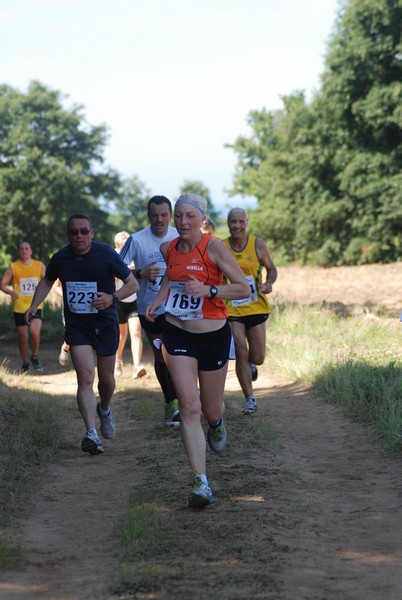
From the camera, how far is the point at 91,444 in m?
8.46

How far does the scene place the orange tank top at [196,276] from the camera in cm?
667

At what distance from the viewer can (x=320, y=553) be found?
17.6 ft

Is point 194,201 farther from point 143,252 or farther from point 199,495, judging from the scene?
point 143,252

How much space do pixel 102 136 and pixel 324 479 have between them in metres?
62.5

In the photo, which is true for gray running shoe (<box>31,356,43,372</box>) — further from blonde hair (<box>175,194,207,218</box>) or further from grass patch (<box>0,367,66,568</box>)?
blonde hair (<box>175,194,207,218</box>)

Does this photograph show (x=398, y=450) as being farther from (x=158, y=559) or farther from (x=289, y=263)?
(x=289, y=263)

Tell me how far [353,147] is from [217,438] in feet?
111

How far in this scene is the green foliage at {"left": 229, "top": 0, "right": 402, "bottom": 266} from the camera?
125 ft

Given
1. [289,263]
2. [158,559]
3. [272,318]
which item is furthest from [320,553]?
[289,263]

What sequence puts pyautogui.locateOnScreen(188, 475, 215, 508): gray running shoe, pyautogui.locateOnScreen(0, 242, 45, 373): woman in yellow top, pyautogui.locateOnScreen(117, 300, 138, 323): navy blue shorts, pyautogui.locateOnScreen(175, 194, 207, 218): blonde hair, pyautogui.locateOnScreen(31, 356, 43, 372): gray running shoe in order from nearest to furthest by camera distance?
pyautogui.locateOnScreen(188, 475, 215, 508): gray running shoe → pyautogui.locateOnScreen(175, 194, 207, 218): blonde hair → pyautogui.locateOnScreen(117, 300, 138, 323): navy blue shorts → pyautogui.locateOnScreen(0, 242, 45, 373): woman in yellow top → pyautogui.locateOnScreen(31, 356, 43, 372): gray running shoe

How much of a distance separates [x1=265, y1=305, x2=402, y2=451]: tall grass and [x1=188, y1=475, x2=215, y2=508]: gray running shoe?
2.57 meters

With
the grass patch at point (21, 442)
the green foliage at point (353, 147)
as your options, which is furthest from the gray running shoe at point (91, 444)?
the green foliage at point (353, 147)

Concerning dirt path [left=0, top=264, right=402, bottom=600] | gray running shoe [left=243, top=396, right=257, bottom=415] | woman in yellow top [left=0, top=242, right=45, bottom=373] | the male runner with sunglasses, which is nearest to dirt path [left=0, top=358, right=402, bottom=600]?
dirt path [left=0, top=264, right=402, bottom=600]

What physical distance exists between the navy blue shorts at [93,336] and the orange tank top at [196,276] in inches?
72.8
